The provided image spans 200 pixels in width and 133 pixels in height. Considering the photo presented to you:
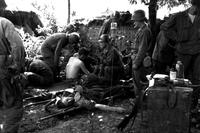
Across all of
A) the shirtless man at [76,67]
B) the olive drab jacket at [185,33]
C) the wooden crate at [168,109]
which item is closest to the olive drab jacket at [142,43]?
the olive drab jacket at [185,33]

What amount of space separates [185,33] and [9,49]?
10.7ft

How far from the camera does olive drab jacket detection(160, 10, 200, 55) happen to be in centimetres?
543

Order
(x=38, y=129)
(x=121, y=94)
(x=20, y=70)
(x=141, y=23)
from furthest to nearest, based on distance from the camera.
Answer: (x=121, y=94)
(x=141, y=23)
(x=38, y=129)
(x=20, y=70)

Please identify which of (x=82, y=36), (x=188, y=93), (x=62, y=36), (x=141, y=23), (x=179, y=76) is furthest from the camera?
(x=82, y=36)

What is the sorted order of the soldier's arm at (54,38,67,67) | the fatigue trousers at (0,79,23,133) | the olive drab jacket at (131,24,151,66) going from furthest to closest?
the soldier's arm at (54,38,67,67) → the olive drab jacket at (131,24,151,66) → the fatigue trousers at (0,79,23,133)

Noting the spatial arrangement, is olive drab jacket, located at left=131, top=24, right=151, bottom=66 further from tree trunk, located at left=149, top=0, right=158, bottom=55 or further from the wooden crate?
tree trunk, located at left=149, top=0, right=158, bottom=55

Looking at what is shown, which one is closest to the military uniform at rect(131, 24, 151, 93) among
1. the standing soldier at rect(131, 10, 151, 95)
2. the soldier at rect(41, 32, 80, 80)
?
the standing soldier at rect(131, 10, 151, 95)

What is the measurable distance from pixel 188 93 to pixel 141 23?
233 centimetres

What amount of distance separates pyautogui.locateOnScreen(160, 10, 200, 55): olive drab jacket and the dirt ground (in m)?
1.25

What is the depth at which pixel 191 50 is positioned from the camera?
5.45m

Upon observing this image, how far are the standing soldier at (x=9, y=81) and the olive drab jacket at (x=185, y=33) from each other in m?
3.00

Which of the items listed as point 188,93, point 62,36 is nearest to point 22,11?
point 62,36

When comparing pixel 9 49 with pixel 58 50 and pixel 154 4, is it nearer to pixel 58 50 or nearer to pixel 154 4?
pixel 58 50

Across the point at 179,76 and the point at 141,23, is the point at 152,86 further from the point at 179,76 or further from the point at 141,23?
the point at 141,23
